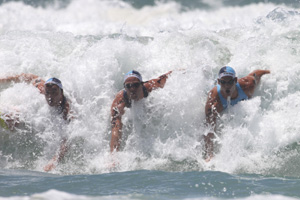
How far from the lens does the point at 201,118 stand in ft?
22.4

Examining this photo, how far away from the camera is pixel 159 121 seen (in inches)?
273

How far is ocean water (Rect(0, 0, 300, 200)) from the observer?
478 centimetres

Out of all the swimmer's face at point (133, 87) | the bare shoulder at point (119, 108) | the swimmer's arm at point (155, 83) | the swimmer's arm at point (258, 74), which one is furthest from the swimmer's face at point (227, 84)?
the bare shoulder at point (119, 108)

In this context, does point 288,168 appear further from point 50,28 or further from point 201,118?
point 50,28

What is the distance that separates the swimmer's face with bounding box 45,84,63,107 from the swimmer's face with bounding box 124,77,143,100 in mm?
1219

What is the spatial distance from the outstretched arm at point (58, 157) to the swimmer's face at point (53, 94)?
0.69 meters

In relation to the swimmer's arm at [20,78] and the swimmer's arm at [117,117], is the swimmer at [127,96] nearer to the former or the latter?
the swimmer's arm at [117,117]

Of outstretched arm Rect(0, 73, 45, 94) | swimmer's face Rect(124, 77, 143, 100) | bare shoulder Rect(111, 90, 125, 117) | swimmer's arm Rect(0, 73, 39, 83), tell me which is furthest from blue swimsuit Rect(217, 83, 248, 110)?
swimmer's arm Rect(0, 73, 39, 83)

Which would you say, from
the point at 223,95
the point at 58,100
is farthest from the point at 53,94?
the point at 223,95

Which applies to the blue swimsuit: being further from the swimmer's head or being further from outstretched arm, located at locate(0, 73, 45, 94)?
outstretched arm, located at locate(0, 73, 45, 94)

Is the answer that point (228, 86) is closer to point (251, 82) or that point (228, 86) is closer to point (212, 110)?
point (212, 110)

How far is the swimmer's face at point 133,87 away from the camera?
257 inches

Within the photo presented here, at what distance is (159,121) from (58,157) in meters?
1.78

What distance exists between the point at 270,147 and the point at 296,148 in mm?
390
